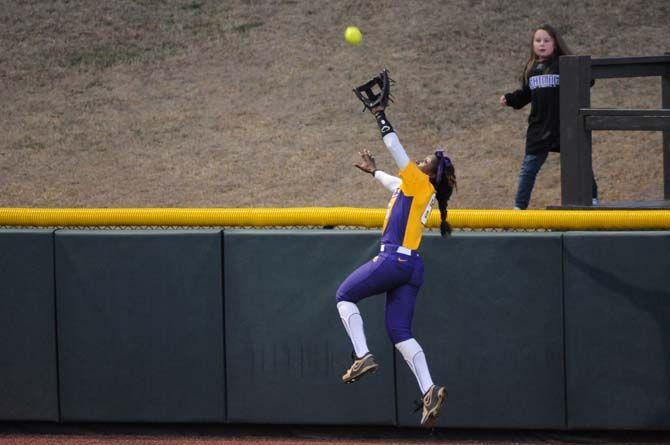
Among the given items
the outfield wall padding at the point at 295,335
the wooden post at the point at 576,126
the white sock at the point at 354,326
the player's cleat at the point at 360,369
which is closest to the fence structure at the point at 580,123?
the wooden post at the point at 576,126

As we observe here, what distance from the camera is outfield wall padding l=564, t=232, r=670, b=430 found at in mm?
6922

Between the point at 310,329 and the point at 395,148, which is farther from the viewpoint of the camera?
the point at 310,329

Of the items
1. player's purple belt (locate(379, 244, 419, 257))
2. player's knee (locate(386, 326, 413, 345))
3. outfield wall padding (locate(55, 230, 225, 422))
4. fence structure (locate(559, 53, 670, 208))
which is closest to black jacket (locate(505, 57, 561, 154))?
fence structure (locate(559, 53, 670, 208))

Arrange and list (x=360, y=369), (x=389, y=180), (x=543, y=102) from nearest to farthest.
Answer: (x=360, y=369) → (x=389, y=180) → (x=543, y=102)

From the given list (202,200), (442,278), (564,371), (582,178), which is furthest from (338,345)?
(202,200)

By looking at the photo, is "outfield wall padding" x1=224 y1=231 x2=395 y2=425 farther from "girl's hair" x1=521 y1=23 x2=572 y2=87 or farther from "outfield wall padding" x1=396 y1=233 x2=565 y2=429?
"girl's hair" x1=521 y1=23 x2=572 y2=87

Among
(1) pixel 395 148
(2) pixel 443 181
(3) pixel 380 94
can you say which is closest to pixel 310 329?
(2) pixel 443 181

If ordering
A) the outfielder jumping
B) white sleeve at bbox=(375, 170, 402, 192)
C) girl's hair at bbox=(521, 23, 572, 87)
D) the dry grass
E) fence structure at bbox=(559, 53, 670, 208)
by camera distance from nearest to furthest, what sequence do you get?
the outfielder jumping
white sleeve at bbox=(375, 170, 402, 192)
fence structure at bbox=(559, 53, 670, 208)
girl's hair at bbox=(521, 23, 572, 87)
the dry grass

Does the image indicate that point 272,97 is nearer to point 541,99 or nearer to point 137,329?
point 541,99

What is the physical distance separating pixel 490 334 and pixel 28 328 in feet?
10.8

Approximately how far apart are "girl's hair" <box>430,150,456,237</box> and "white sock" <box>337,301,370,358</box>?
2.84ft

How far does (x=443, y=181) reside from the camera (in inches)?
245

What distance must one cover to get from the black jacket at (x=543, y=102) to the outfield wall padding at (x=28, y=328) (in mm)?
3810

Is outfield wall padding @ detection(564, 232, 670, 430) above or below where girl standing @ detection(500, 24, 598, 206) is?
below
